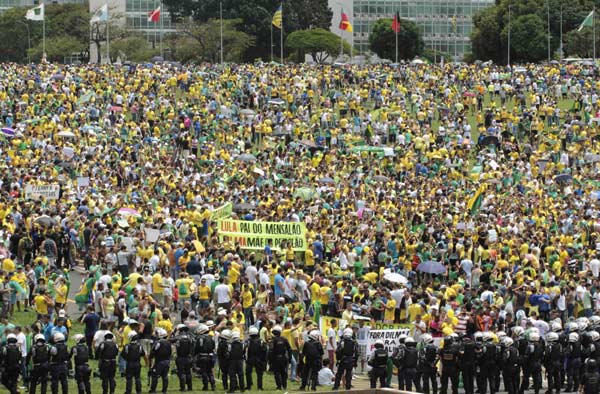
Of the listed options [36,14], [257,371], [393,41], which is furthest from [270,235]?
[393,41]

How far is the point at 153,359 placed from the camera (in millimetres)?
25359

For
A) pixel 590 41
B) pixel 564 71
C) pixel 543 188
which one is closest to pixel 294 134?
pixel 543 188

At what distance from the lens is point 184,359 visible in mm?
25094

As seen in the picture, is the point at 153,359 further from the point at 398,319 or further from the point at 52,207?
the point at 52,207

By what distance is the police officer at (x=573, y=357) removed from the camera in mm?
26594

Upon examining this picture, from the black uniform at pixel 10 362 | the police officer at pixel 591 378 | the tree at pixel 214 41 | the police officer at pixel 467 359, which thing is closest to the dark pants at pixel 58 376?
the black uniform at pixel 10 362

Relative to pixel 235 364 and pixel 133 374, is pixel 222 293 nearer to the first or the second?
pixel 235 364

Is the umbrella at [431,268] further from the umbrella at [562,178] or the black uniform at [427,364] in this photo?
the umbrella at [562,178]

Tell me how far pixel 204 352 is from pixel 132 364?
1.35 metres

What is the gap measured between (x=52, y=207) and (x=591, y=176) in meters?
19.1

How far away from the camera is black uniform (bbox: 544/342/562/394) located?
26.5 metres

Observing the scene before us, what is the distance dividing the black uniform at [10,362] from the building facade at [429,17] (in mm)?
103300

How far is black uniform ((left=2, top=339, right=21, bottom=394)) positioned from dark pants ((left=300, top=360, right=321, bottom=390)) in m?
5.00

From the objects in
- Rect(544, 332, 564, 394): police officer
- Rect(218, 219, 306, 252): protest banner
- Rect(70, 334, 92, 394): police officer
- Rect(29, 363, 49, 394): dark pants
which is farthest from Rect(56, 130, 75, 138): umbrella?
Rect(544, 332, 564, 394): police officer
